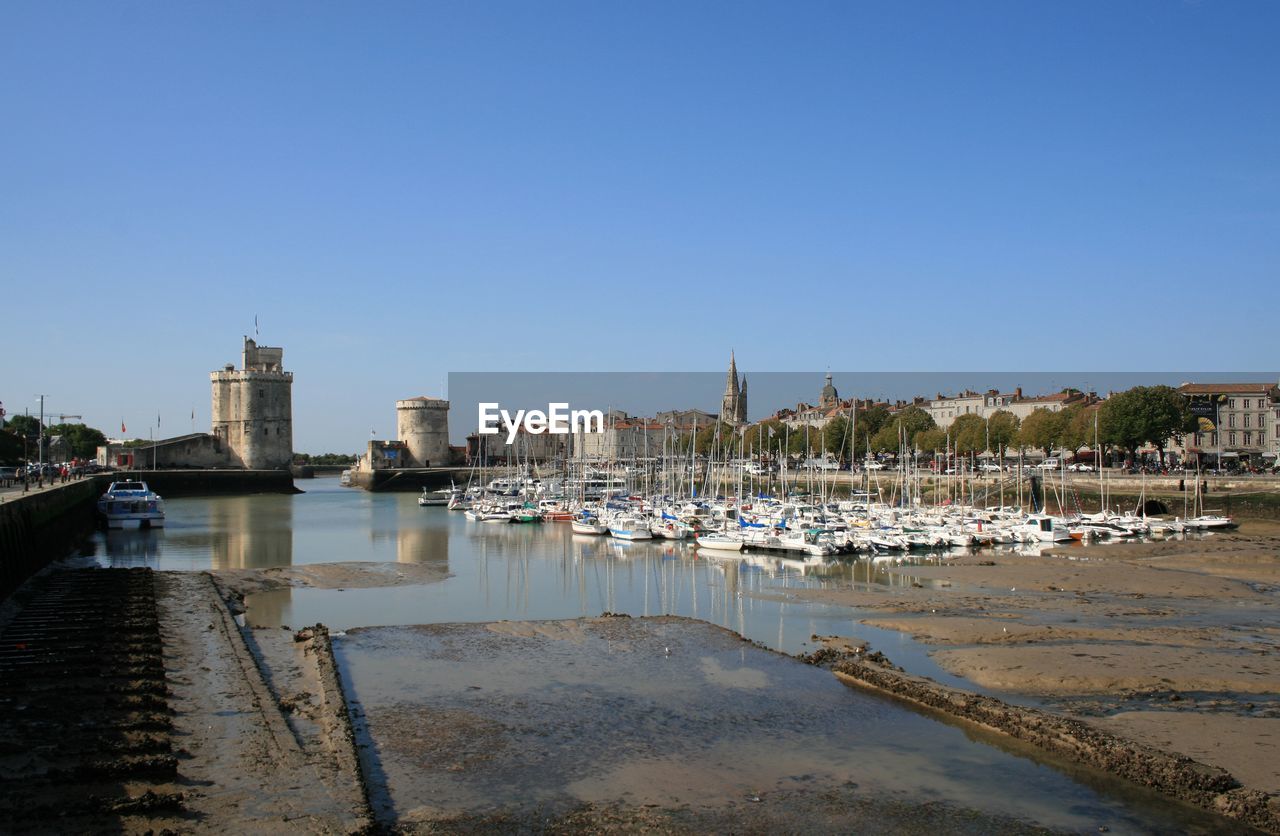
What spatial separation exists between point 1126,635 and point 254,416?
69.8 metres

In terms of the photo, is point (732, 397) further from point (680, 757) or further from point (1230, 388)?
point (680, 757)

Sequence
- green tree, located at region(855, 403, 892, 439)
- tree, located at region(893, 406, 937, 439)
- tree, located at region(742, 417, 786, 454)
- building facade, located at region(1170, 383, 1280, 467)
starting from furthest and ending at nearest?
tree, located at region(742, 417, 786, 454) < green tree, located at region(855, 403, 892, 439) < tree, located at region(893, 406, 937, 439) < building facade, located at region(1170, 383, 1280, 467)

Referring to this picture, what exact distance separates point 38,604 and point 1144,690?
59.7 feet

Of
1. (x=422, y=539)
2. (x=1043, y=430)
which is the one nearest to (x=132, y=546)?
(x=422, y=539)

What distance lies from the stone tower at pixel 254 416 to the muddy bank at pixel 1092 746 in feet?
228

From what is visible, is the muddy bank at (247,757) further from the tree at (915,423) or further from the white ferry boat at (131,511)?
the tree at (915,423)

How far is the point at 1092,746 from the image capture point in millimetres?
10758

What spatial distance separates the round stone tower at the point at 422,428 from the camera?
91.2m

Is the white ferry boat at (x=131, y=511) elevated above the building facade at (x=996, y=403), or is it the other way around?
the building facade at (x=996, y=403)

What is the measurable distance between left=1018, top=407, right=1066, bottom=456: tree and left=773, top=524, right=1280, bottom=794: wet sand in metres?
36.2

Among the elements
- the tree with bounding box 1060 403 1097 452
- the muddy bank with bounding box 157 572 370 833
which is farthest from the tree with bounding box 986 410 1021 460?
the muddy bank with bounding box 157 572 370 833

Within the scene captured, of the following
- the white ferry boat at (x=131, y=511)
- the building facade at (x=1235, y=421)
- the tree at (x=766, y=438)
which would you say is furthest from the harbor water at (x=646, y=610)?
the tree at (x=766, y=438)

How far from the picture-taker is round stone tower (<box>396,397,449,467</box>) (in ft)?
299

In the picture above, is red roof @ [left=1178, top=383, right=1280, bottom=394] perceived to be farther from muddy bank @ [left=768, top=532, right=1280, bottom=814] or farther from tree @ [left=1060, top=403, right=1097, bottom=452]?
muddy bank @ [left=768, top=532, right=1280, bottom=814]
